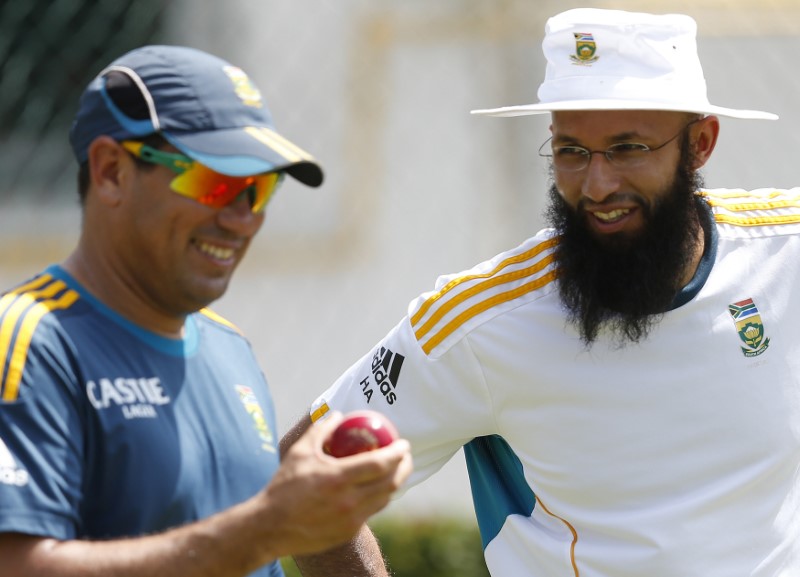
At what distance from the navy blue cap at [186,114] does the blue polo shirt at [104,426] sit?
32 cm

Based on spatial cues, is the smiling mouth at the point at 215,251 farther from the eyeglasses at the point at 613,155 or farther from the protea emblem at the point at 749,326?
the protea emblem at the point at 749,326

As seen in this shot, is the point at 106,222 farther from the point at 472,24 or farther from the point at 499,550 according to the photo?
the point at 472,24

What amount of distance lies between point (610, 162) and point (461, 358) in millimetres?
654

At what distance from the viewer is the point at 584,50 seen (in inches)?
143

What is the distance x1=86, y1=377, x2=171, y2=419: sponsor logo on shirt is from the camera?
96.6 inches

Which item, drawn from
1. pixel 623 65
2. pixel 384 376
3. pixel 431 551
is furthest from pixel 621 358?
pixel 431 551

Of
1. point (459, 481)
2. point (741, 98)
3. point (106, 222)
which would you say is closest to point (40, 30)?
point (459, 481)

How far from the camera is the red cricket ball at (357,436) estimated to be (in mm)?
2414

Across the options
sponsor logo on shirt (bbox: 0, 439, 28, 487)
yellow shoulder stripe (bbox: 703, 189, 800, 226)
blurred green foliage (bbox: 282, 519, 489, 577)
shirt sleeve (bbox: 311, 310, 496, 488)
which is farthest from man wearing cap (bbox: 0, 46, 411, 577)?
blurred green foliage (bbox: 282, 519, 489, 577)

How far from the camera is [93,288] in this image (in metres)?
2.62

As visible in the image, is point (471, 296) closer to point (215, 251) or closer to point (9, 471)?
point (215, 251)

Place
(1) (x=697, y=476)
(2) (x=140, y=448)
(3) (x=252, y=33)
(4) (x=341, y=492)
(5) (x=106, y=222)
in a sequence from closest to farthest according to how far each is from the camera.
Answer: (4) (x=341, y=492) → (2) (x=140, y=448) → (5) (x=106, y=222) → (1) (x=697, y=476) → (3) (x=252, y=33)

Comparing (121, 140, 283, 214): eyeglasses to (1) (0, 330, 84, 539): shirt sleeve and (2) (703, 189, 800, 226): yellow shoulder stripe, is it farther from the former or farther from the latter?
(2) (703, 189, 800, 226): yellow shoulder stripe

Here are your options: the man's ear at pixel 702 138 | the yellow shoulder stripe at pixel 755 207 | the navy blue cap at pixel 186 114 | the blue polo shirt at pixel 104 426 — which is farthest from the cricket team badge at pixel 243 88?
the yellow shoulder stripe at pixel 755 207
